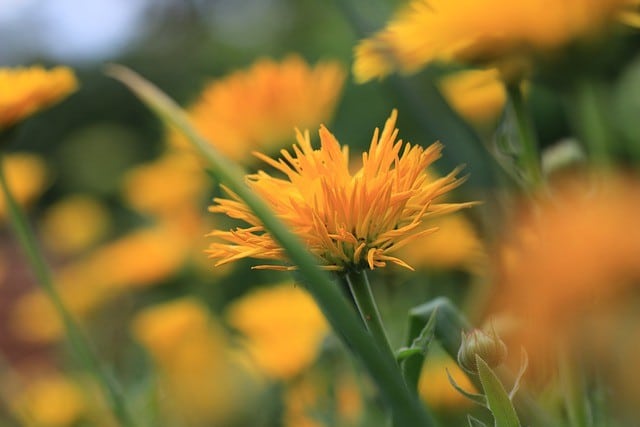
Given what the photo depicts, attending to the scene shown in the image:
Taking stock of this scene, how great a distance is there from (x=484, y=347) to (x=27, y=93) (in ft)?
1.54

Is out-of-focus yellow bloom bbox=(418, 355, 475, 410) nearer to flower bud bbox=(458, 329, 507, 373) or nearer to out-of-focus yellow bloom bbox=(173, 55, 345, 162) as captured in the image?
out-of-focus yellow bloom bbox=(173, 55, 345, 162)

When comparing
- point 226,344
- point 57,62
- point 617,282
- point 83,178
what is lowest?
point 226,344

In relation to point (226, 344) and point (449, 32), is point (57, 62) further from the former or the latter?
point (449, 32)

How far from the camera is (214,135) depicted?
3.73 ft

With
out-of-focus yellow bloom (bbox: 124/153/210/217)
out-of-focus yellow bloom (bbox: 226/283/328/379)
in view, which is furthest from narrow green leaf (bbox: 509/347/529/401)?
out-of-focus yellow bloom (bbox: 124/153/210/217)

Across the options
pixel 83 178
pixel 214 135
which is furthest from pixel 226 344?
pixel 83 178

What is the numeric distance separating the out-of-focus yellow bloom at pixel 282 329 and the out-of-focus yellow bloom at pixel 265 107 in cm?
17

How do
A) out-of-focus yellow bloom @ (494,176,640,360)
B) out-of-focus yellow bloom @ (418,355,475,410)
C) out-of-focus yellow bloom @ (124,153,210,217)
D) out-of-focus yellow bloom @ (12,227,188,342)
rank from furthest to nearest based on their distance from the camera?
out-of-focus yellow bloom @ (124,153,210,217) < out-of-focus yellow bloom @ (12,227,188,342) < out-of-focus yellow bloom @ (418,355,475,410) < out-of-focus yellow bloom @ (494,176,640,360)

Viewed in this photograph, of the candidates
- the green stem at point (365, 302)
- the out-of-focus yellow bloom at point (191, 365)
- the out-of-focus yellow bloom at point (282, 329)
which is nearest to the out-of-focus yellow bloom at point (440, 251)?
the out-of-focus yellow bloom at point (282, 329)

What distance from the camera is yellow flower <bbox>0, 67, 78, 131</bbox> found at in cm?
77

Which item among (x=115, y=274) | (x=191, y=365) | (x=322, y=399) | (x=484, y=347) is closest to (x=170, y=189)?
(x=115, y=274)

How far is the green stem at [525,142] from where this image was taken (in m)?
0.57

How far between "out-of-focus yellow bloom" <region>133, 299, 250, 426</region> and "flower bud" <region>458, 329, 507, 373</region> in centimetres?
77

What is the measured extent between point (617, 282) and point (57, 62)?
7418mm
